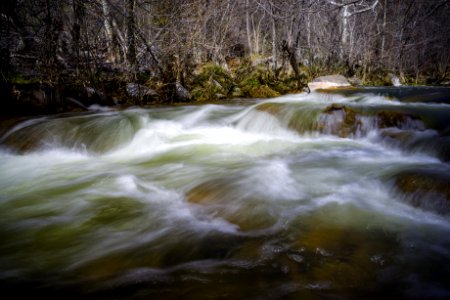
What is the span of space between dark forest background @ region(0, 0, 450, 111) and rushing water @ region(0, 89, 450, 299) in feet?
5.94

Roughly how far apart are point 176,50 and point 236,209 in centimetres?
842

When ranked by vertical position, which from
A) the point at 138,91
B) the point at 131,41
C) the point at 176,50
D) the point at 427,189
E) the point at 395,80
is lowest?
the point at 427,189

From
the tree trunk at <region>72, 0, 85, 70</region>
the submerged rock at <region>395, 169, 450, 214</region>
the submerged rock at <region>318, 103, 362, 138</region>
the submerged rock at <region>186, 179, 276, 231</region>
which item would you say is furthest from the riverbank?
the submerged rock at <region>395, 169, 450, 214</region>

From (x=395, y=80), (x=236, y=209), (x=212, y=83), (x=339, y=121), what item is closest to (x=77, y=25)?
(x=212, y=83)

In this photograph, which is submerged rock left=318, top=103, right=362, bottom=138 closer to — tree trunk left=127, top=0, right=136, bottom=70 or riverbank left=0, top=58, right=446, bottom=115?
riverbank left=0, top=58, right=446, bottom=115

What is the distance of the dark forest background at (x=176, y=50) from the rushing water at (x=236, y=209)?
1.81 m

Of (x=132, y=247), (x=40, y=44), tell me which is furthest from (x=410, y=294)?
(x=40, y=44)

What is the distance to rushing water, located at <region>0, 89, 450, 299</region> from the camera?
7.74 feet

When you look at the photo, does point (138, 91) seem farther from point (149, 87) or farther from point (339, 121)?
point (339, 121)

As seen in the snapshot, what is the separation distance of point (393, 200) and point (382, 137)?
8.07 ft

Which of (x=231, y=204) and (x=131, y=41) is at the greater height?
(x=131, y=41)

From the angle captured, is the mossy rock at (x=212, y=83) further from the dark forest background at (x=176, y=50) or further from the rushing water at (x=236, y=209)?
the rushing water at (x=236, y=209)

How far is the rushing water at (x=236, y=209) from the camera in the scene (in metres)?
2.36

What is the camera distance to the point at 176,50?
426 inches
